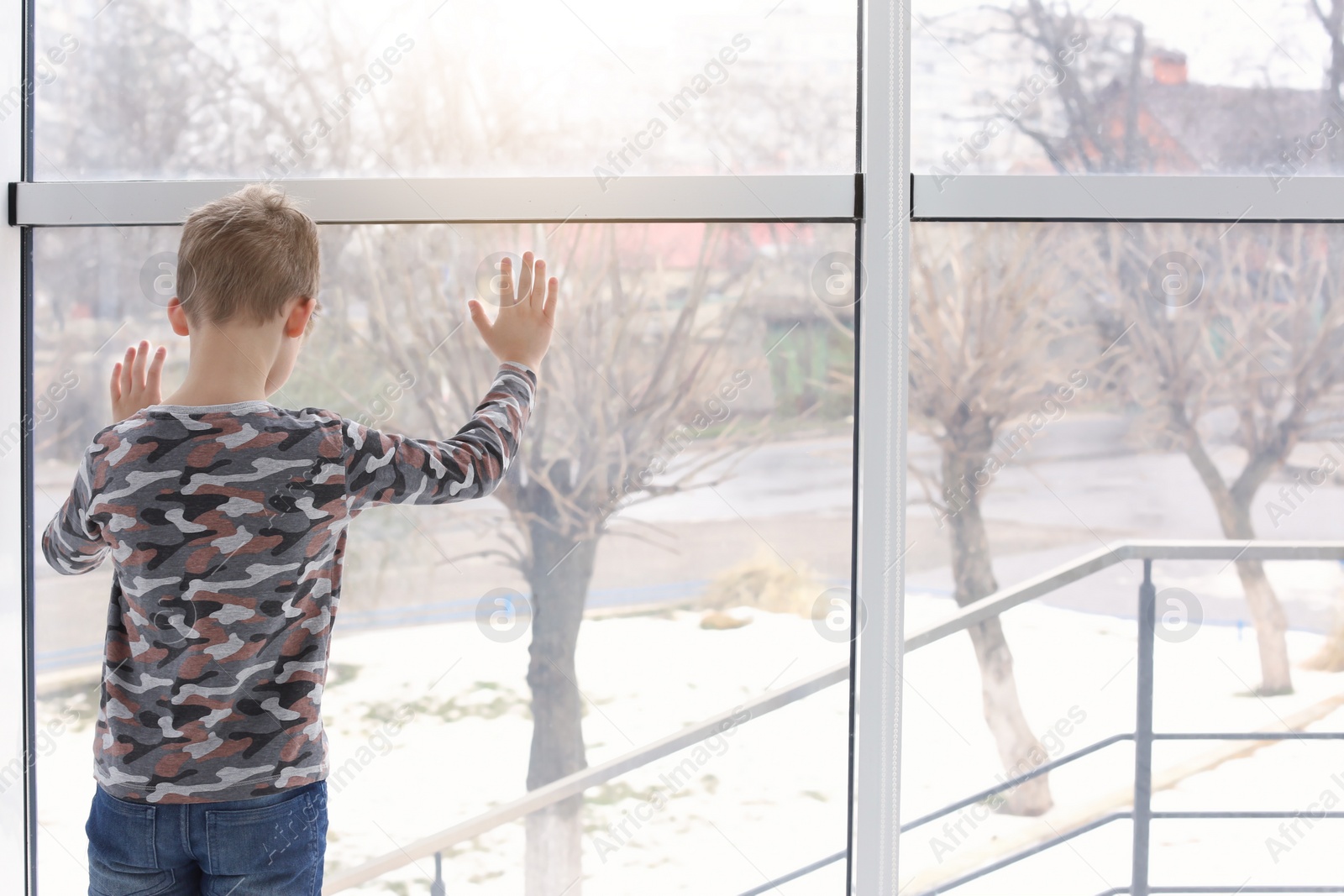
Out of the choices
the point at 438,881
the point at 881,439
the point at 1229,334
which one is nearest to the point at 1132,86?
the point at 1229,334

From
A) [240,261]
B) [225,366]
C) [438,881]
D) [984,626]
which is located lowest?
[438,881]

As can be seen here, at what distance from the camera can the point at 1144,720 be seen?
56.6 inches

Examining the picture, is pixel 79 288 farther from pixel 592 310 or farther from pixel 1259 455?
pixel 1259 455

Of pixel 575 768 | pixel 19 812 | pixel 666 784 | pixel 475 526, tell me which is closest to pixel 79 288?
pixel 475 526

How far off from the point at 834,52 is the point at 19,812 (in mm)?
1659

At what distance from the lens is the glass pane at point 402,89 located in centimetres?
134

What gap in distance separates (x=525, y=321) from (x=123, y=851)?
2.39 ft

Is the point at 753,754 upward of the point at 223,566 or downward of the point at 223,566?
downward

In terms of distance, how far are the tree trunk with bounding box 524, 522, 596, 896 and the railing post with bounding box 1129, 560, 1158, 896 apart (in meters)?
0.87

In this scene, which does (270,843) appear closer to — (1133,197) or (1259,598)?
(1133,197)

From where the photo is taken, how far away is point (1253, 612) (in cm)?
145

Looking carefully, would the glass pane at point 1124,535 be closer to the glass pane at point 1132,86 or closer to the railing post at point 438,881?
the glass pane at point 1132,86

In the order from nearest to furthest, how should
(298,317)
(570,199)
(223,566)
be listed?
(223,566) → (298,317) → (570,199)

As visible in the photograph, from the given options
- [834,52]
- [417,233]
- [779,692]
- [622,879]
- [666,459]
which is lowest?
[622,879]
